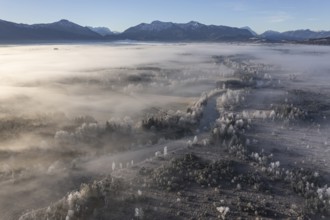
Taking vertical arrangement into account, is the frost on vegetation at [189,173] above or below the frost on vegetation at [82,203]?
below

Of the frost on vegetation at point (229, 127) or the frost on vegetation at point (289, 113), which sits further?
the frost on vegetation at point (289, 113)

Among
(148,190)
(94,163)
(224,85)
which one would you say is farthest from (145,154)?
(224,85)

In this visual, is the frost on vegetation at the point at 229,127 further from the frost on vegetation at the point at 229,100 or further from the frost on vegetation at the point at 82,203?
the frost on vegetation at the point at 82,203

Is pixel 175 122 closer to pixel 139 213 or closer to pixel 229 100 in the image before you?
pixel 229 100

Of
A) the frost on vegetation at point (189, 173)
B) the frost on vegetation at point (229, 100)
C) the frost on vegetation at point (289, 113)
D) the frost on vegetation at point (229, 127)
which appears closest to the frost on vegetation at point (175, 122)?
the frost on vegetation at point (229, 127)

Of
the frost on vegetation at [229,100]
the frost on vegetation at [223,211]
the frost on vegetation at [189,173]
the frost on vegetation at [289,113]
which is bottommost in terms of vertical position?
the frost on vegetation at [229,100]

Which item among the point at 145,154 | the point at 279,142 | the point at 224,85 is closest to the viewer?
the point at 145,154

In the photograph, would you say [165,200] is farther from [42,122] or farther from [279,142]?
[42,122]

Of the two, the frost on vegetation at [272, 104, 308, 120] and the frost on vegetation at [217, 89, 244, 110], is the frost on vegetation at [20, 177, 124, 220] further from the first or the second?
the frost on vegetation at [217, 89, 244, 110]

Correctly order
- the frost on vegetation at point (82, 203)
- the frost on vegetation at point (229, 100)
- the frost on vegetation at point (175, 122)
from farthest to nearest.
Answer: the frost on vegetation at point (229, 100), the frost on vegetation at point (175, 122), the frost on vegetation at point (82, 203)

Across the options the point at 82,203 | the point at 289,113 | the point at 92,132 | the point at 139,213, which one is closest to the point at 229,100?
the point at 289,113

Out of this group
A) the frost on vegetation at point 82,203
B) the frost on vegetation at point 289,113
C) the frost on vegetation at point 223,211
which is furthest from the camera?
the frost on vegetation at point 289,113
